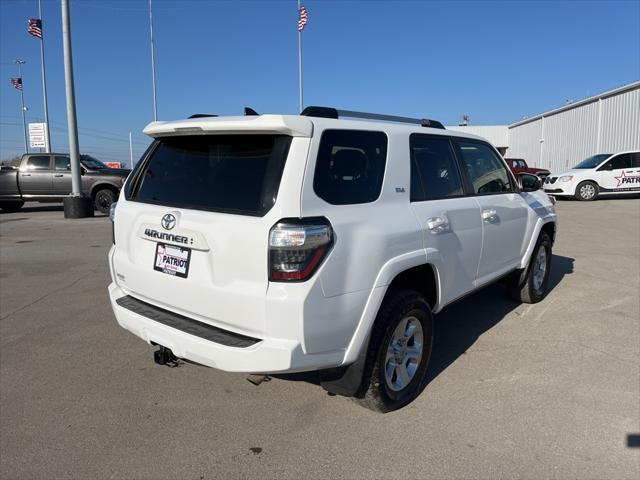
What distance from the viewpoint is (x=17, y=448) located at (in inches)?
110

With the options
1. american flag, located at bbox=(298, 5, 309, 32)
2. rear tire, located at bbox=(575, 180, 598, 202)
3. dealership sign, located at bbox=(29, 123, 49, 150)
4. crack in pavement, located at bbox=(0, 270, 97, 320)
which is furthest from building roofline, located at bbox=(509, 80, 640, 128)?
dealership sign, located at bbox=(29, 123, 49, 150)

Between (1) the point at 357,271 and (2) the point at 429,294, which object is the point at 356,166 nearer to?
(1) the point at 357,271

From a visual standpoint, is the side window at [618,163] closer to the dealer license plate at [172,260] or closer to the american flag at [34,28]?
the dealer license plate at [172,260]

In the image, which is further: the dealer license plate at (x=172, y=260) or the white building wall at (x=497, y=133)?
the white building wall at (x=497, y=133)

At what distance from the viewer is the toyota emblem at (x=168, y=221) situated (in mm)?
2863

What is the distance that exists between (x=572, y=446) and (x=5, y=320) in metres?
5.14

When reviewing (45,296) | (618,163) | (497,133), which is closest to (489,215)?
(45,296)

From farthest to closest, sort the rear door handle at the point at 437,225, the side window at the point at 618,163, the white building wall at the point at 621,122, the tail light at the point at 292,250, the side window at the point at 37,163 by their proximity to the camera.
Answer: the white building wall at the point at 621,122 < the side window at the point at 618,163 < the side window at the point at 37,163 < the rear door handle at the point at 437,225 < the tail light at the point at 292,250

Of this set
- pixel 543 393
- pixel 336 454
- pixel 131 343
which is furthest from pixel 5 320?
pixel 543 393

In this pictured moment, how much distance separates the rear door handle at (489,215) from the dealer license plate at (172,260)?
8.23 ft

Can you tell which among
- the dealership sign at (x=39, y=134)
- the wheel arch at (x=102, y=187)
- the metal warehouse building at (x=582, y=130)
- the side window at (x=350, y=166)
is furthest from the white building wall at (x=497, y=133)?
the side window at (x=350, y=166)

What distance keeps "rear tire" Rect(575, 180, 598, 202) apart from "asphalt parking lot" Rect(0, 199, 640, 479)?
15199 millimetres

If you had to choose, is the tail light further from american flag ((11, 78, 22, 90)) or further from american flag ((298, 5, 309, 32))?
american flag ((11, 78, 22, 90))

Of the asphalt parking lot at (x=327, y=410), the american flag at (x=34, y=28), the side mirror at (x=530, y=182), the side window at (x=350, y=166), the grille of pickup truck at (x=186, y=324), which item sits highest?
the american flag at (x=34, y=28)
